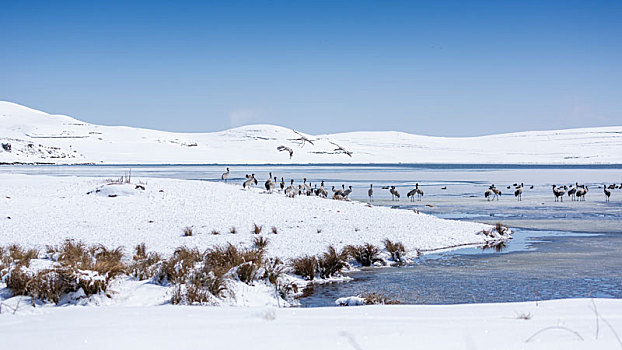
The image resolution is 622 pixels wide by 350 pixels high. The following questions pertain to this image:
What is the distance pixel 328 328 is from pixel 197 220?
39.3ft

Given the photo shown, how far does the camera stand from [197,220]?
16.3 m

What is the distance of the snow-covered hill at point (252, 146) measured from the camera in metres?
99.8

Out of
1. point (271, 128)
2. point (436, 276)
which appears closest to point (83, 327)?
point (436, 276)

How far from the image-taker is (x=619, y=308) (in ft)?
17.9

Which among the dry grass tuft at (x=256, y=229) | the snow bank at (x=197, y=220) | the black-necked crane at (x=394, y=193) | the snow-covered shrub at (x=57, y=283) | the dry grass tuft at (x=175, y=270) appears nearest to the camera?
the snow-covered shrub at (x=57, y=283)

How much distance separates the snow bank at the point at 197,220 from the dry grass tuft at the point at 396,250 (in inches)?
24.9

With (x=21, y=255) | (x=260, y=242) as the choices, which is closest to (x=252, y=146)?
(x=260, y=242)

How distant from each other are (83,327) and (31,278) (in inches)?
142

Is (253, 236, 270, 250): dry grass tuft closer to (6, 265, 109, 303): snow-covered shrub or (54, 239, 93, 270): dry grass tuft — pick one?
(54, 239, 93, 270): dry grass tuft

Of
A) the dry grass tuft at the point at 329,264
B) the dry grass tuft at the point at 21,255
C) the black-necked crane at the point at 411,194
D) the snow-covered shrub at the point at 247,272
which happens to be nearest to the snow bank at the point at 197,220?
the dry grass tuft at the point at 329,264

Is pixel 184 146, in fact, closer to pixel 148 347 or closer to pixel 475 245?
pixel 475 245

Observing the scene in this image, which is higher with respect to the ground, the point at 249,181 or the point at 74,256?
the point at 249,181

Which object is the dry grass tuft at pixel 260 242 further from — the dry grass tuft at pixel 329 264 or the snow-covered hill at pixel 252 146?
the snow-covered hill at pixel 252 146

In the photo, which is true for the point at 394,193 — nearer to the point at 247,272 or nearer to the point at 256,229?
the point at 256,229
